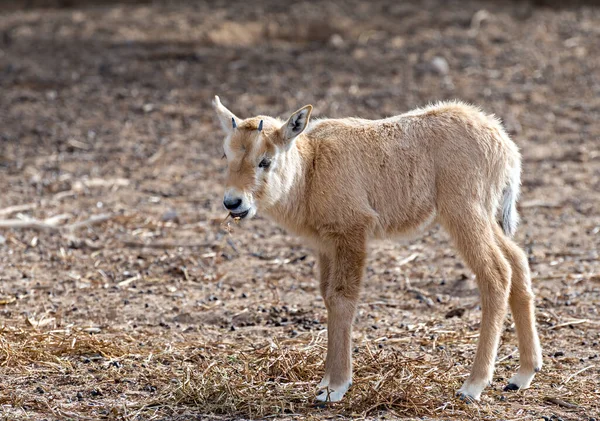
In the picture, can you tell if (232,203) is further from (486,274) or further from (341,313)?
(486,274)

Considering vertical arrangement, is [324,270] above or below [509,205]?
below

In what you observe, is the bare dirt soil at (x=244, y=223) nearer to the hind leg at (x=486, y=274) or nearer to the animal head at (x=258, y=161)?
the hind leg at (x=486, y=274)

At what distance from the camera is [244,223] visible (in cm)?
732

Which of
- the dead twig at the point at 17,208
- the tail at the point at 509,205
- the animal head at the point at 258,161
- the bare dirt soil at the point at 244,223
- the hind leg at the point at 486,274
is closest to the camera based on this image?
the animal head at the point at 258,161

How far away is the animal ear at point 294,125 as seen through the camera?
5941mm

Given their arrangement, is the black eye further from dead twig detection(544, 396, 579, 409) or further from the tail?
dead twig detection(544, 396, 579, 409)

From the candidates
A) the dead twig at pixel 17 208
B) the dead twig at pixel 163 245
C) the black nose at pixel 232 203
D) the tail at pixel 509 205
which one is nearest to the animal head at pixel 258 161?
the black nose at pixel 232 203

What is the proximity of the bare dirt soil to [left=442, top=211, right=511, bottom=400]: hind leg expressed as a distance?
336mm

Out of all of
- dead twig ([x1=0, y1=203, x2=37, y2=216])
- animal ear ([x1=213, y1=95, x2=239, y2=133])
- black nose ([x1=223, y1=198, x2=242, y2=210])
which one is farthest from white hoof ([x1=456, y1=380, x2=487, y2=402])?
dead twig ([x1=0, y1=203, x2=37, y2=216])

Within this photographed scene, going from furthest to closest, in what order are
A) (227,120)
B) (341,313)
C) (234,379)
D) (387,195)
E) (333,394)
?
(387,195) → (227,120) → (234,379) → (341,313) → (333,394)

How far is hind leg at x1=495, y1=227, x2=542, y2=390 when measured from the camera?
6250 mm

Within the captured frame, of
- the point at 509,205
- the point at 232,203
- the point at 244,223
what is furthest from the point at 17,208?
the point at 509,205

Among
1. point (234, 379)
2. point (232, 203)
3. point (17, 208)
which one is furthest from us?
point (17, 208)

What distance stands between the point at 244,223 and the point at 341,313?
1.58m
